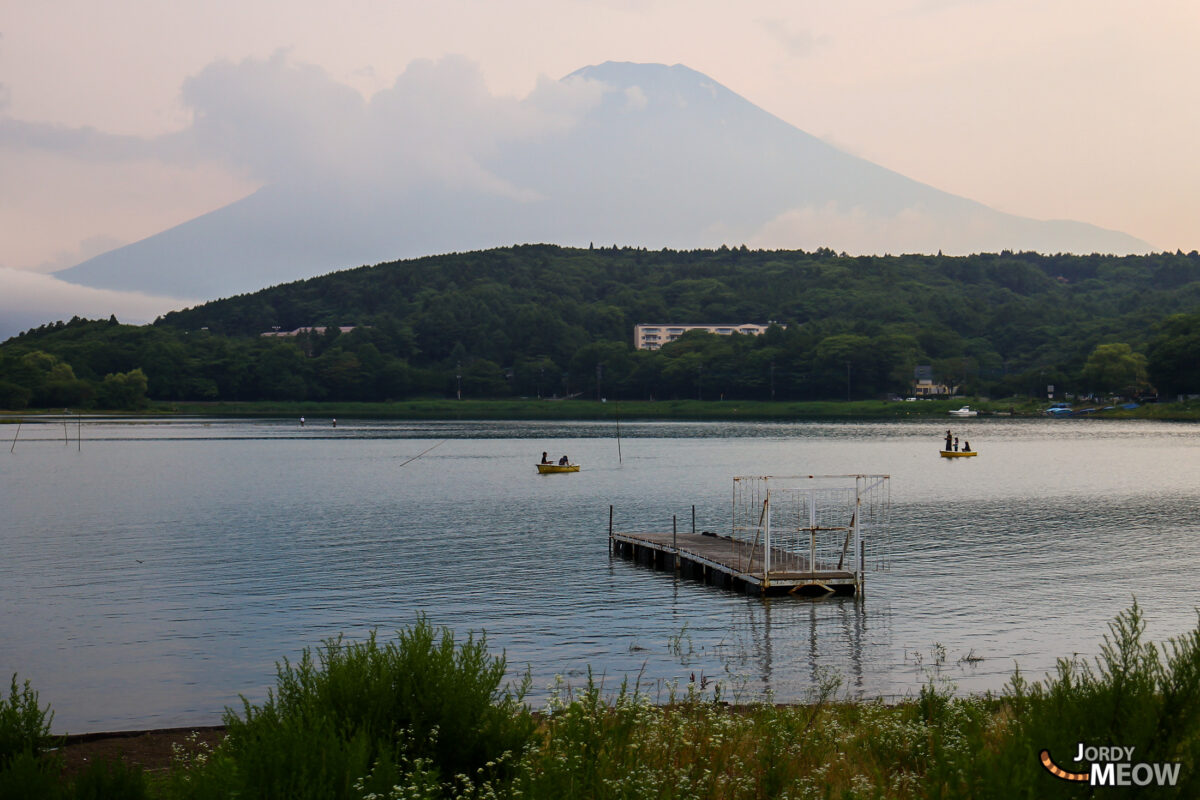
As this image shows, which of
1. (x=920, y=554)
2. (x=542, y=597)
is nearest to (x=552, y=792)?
(x=542, y=597)

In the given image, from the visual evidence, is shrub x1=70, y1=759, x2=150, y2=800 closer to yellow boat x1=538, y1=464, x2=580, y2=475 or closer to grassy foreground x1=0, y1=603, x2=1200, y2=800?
grassy foreground x1=0, y1=603, x2=1200, y2=800

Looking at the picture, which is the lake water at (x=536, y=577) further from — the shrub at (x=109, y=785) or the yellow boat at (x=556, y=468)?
the shrub at (x=109, y=785)

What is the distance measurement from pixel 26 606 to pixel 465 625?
13.6 m

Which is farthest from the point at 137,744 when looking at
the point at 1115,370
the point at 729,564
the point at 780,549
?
the point at 1115,370

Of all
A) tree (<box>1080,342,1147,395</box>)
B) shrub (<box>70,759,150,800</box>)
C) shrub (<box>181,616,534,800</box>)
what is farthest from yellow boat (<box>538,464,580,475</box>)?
tree (<box>1080,342,1147,395</box>)

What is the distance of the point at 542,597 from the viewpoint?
33.4m

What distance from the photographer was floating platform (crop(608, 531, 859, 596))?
1284 inches

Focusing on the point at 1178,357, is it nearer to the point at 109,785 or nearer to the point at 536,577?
the point at 536,577

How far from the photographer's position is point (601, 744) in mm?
12336

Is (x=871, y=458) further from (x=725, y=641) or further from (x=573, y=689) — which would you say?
(x=573, y=689)

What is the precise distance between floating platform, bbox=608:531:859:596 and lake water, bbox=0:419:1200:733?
0.81 metres

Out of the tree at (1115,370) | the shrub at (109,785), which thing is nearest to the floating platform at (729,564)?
the shrub at (109,785)
